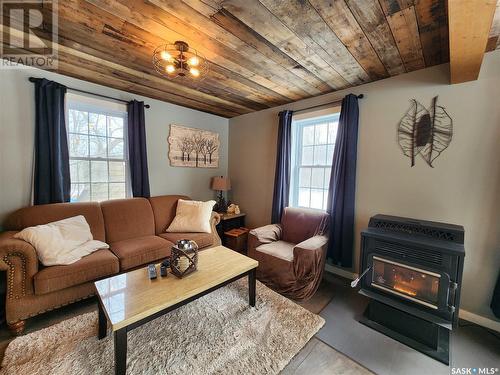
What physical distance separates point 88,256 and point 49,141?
136cm

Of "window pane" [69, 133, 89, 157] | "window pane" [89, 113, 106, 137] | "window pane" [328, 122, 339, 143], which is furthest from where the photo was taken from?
"window pane" [328, 122, 339, 143]

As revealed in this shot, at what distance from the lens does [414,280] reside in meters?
1.72

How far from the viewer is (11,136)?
2.14m

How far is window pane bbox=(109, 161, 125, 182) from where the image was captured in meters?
2.90

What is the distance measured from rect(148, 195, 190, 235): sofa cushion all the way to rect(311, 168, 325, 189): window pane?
2.06 metres

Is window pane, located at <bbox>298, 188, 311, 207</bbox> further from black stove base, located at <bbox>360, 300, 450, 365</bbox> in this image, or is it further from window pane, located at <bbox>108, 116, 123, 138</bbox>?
window pane, located at <bbox>108, 116, 123, 138</bbox>

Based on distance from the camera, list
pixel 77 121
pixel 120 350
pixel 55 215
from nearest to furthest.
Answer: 1. pixel 120 350
2. pixel 55 215
3. pixel 77 121

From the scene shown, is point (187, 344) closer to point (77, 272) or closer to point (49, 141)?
point (77, 272)

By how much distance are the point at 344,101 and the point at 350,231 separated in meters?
1.55

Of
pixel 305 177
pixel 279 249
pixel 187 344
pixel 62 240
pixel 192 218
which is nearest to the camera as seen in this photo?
pixel 187 344

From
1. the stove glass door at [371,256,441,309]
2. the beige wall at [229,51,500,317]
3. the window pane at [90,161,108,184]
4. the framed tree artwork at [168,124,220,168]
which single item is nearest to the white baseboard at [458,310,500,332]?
the beige wall at [229,51,500,317]

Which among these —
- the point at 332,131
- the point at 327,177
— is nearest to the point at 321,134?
the point at 332,131

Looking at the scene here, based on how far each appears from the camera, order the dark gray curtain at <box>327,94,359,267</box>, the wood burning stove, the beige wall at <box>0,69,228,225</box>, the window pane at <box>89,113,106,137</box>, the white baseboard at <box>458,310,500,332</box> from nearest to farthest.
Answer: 1. the wood burning stove
2. the white baseboard at <box>458,310,500,332</box>
3. the beige wall at <box>0,69,228,225</box>
4. the dark gray curtain at <box>327,94,359,267</box>
5. the window pane at <box>89,113,106,137</box>

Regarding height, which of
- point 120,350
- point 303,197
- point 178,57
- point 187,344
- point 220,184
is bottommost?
point 187,344
